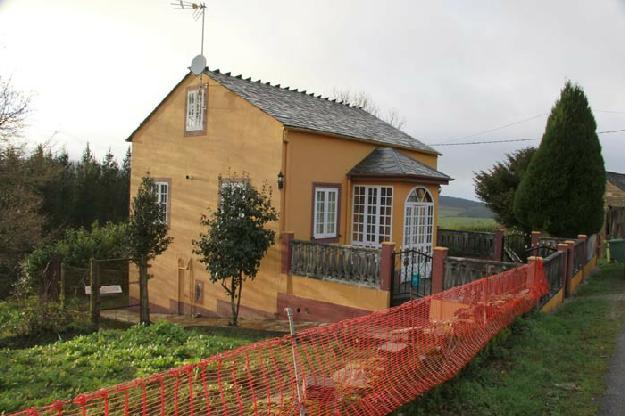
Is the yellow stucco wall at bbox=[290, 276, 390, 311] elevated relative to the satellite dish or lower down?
lower down

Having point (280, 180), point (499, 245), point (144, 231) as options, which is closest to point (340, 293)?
point (280, 180)

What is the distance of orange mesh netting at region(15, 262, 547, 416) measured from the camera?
477cm

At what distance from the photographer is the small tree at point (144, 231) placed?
12767mm

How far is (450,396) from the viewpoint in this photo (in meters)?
6.25

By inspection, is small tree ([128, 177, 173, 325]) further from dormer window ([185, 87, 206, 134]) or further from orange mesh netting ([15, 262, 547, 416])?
orange mesh netting ([15, 262, 547, 416])

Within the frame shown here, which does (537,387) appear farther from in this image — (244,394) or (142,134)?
(142,134)

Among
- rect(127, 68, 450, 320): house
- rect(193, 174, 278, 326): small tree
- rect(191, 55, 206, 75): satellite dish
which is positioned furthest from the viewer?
rect(191, 55, 206, 75): satellite dish

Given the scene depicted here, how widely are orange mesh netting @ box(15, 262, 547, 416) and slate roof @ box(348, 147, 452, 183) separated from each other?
5890 mm

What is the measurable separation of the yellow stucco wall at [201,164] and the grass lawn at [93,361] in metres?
4.73

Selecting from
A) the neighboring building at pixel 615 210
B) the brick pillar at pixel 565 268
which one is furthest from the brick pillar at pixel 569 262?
the neighboring building at pixel 615 210

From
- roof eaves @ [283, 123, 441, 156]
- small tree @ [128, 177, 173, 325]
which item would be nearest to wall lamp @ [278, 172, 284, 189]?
roof eaves @ [283, 123, 441, 156]

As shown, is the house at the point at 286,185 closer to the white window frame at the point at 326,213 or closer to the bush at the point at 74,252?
the white window frame at the point at 326,213

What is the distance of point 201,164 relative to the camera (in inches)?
600

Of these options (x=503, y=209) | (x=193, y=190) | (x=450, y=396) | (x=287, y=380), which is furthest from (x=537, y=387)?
(x=503, y=209)
